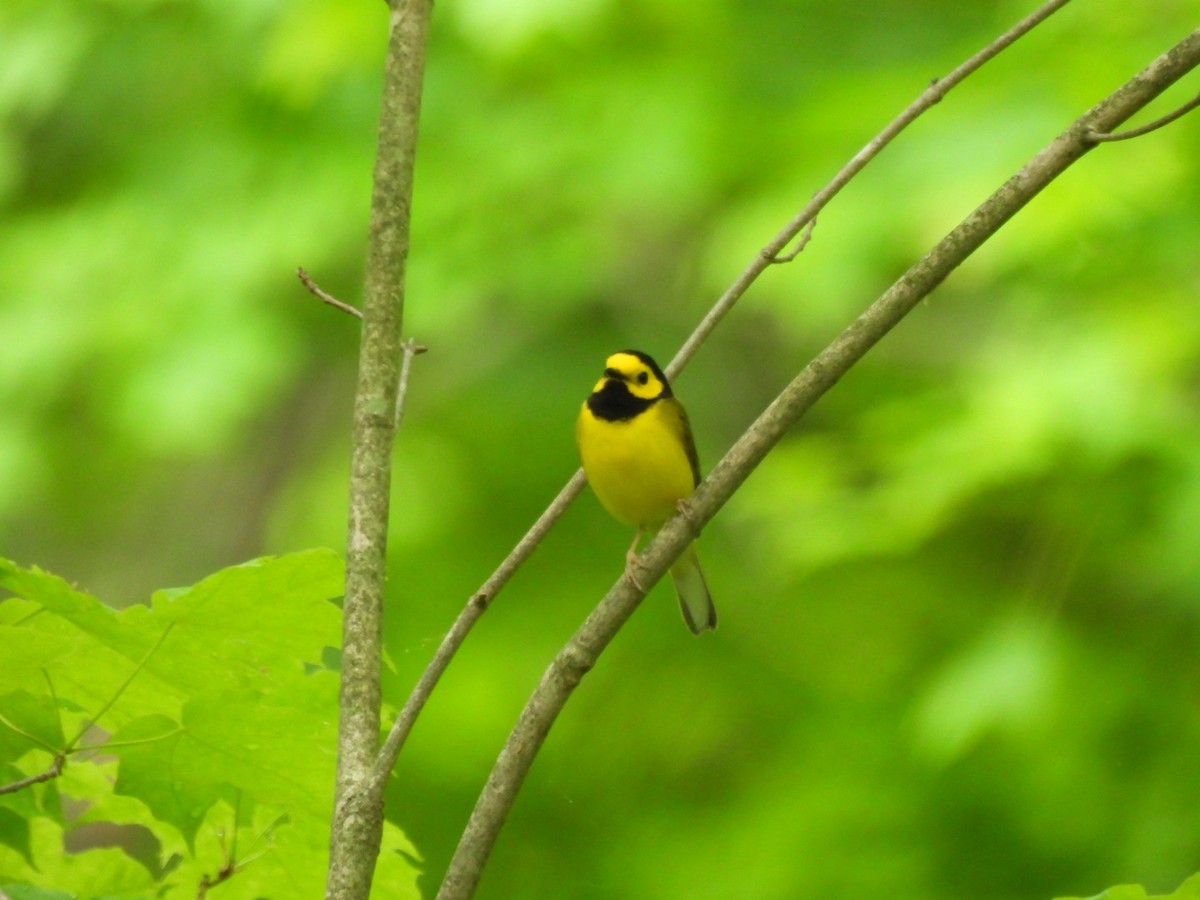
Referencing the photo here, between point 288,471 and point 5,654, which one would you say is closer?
point 5,654

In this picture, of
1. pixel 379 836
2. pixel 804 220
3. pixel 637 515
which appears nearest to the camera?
pixel 379 836

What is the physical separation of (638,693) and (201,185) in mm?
3572

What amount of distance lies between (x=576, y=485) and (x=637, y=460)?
68.7 inches

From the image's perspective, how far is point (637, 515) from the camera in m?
3.97

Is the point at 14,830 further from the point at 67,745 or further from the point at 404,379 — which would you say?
the point at 404,379

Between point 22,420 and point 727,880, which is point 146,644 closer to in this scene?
point 727,880

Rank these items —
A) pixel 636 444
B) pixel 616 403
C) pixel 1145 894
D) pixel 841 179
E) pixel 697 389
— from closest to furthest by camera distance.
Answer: pixel 1145 894, pixel 841 179, pixel 636 444, pixel 616 403, pixel 697 389

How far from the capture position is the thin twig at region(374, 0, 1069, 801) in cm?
161

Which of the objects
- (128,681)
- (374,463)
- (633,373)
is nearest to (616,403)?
(633,373)

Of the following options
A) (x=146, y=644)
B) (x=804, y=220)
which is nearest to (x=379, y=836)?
(x=146, y=644)

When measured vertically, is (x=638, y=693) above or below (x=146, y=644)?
below

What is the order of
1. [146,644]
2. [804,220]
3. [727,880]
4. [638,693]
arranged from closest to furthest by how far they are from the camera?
[146,644] → [804,220] → [727,880] → [638,693]

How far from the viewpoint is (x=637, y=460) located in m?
3.82

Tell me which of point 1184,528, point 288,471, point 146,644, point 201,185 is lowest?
point 288,471
